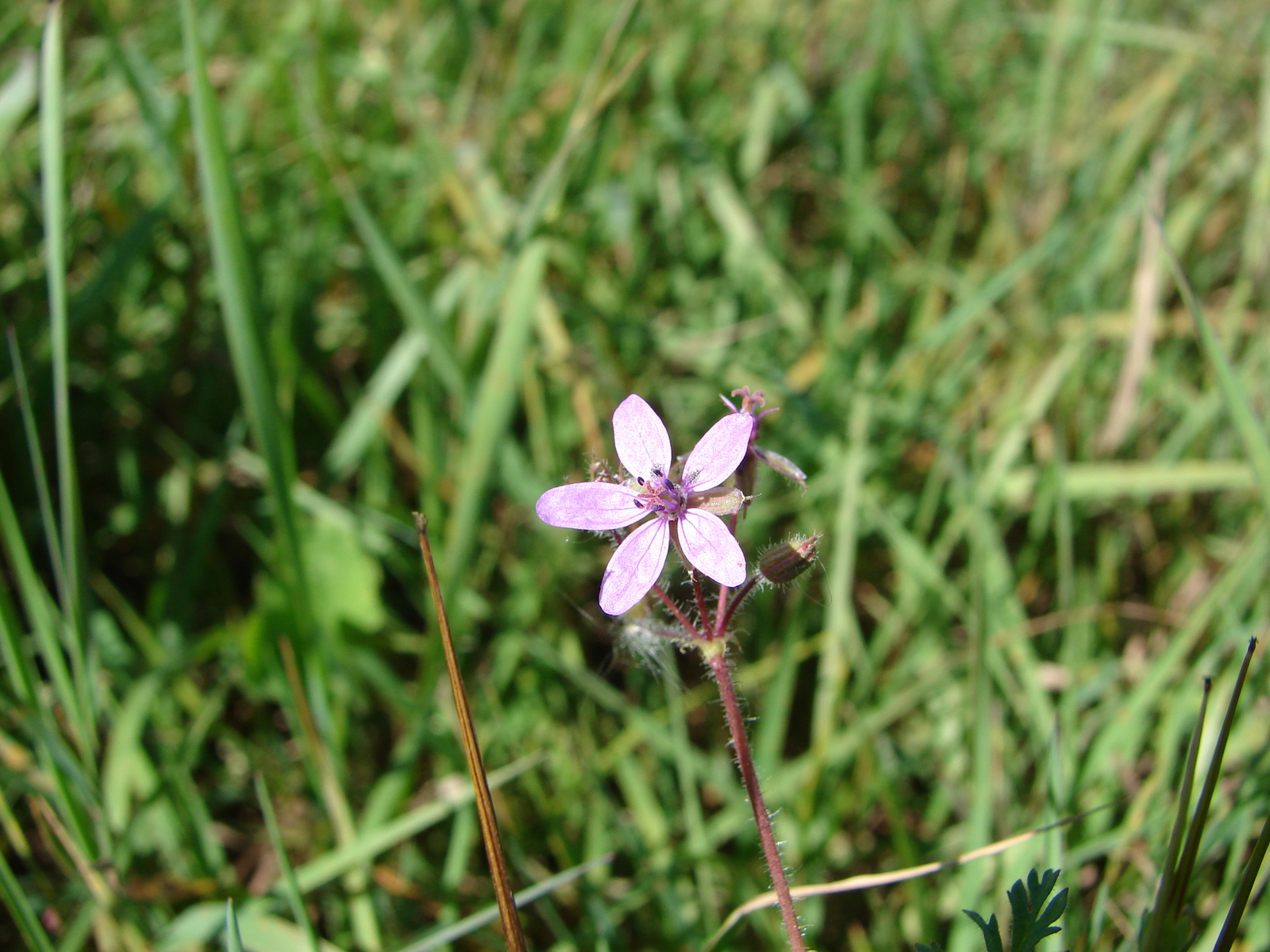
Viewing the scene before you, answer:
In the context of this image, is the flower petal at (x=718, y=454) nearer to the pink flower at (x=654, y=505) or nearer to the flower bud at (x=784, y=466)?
the pink flower at (x=654, y=505)

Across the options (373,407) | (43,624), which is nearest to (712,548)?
(43,624)

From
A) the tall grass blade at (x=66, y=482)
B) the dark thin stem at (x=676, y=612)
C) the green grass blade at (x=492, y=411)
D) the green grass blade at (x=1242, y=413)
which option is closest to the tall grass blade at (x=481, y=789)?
the dark thin stem at (x=676, y=612)

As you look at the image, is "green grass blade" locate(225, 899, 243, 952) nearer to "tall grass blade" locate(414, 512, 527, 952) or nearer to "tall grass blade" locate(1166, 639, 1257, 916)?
"tall grass blade" locate(414, 512, 527, 952)

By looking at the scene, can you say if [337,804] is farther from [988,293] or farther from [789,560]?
[988,293]

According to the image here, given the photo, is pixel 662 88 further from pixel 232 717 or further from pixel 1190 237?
pixel 232 717

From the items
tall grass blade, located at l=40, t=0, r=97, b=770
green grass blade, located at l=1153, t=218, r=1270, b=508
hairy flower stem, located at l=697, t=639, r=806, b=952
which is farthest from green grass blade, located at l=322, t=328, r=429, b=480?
green grass blade, located at l=1153, t=218, r=1270, b=508

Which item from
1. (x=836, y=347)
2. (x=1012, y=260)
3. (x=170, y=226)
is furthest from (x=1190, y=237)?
(x=170, y=226)

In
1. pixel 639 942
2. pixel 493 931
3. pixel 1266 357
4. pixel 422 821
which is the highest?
pixel 1266 357
